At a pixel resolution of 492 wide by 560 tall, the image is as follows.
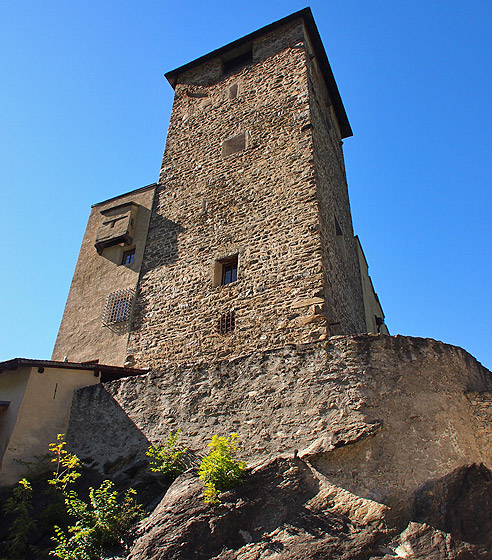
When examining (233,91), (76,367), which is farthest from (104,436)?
(233,91)

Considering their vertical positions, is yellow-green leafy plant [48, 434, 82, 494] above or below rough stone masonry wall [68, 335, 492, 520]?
below

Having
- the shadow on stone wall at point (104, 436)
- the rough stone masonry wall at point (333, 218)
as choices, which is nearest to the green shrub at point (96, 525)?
the shadow on stone wall at point (104, 436)

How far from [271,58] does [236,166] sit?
4478 millimetres

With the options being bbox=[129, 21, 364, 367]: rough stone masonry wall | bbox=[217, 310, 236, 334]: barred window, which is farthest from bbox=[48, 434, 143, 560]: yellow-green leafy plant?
bbox=[217, 310, 236, 334]: barred window

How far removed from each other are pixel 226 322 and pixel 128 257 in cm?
450

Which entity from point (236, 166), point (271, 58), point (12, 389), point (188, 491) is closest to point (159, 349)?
point (12, 389)

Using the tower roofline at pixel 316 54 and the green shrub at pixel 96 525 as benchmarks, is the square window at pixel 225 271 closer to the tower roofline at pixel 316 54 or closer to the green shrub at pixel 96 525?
the green shrub at pixel 96 525

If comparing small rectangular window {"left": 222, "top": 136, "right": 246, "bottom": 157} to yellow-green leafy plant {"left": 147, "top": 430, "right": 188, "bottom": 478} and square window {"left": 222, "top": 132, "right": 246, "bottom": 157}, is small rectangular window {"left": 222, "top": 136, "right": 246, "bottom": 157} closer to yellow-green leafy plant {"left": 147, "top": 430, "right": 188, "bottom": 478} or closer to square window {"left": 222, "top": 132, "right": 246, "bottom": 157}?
square window {"left": 222, "top": 132, "right": 246, "bottom": 157}

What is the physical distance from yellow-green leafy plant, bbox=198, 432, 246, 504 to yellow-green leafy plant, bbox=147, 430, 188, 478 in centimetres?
87

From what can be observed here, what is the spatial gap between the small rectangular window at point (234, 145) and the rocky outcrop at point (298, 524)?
9.12m

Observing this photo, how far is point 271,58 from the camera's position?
1481 cm

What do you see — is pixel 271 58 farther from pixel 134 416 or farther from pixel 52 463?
pixel 52 463

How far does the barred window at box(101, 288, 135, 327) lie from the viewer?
39.9ft

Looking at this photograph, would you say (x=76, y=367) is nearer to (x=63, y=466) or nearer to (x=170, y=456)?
(x=63, y=466)
